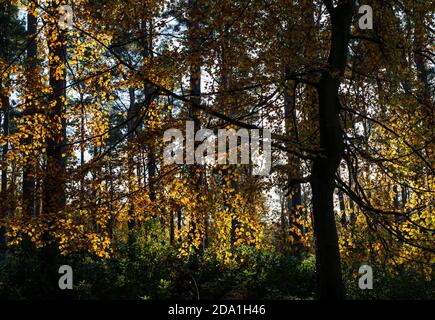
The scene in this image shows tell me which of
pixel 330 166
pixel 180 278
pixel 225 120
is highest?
pixel 225 120

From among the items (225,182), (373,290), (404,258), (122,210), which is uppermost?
(225,182)

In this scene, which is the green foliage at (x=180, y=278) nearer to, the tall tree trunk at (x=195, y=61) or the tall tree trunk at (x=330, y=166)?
the tall tree trunk at (x=195, y=61)

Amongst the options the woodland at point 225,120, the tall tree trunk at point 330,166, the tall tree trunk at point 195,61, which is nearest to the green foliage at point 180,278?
the woodland at point 225,120

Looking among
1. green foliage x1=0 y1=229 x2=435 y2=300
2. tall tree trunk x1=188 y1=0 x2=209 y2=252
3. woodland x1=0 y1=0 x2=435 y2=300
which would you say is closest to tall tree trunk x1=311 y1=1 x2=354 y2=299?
woodland x1=0 y1=0 x2=435 y2=300

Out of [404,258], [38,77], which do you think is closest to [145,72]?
[38,77]

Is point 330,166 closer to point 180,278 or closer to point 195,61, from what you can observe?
point 195,61

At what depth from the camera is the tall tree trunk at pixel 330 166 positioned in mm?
5762

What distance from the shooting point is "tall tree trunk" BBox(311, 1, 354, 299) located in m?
5.76

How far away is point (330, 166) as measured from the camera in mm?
5812

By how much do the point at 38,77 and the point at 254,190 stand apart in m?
3.86

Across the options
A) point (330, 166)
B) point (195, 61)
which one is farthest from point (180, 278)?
point (195, 61)

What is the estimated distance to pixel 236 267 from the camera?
36.6 ft
